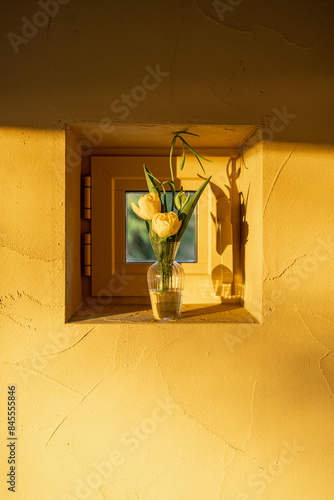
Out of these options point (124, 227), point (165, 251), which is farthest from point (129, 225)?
point (165, 251)

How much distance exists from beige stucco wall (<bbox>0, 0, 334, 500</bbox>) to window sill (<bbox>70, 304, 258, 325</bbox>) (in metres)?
0.03

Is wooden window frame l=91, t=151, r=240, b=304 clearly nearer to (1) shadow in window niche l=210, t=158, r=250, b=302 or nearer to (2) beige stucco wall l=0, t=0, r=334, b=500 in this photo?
(1) shadow in window niche l=210, t=158, r=250, b=302

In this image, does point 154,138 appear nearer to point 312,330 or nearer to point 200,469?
point 312,330

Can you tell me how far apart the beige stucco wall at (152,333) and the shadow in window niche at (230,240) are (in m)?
0.18

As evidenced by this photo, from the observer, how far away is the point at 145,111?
0.80 metres

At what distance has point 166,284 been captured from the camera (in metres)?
0.86

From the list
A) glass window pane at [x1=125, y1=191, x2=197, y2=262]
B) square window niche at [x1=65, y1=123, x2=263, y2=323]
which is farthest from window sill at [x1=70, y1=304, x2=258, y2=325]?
glass window pane at [x1=125, y1=191, x2=197, y2=262]

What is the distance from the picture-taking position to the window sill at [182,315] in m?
0.83

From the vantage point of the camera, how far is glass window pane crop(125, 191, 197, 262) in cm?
103

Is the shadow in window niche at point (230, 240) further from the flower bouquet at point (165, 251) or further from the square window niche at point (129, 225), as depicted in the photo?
the flower bouquet at point (165, 251)

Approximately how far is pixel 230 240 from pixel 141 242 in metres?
0.26

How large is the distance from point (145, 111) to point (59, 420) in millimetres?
705

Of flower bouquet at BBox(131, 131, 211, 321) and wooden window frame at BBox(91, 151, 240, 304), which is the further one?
wooden window frame at BBox(91, 151, 240, 304)

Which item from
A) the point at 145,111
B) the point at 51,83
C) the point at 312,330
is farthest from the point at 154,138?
the point at 312,330
